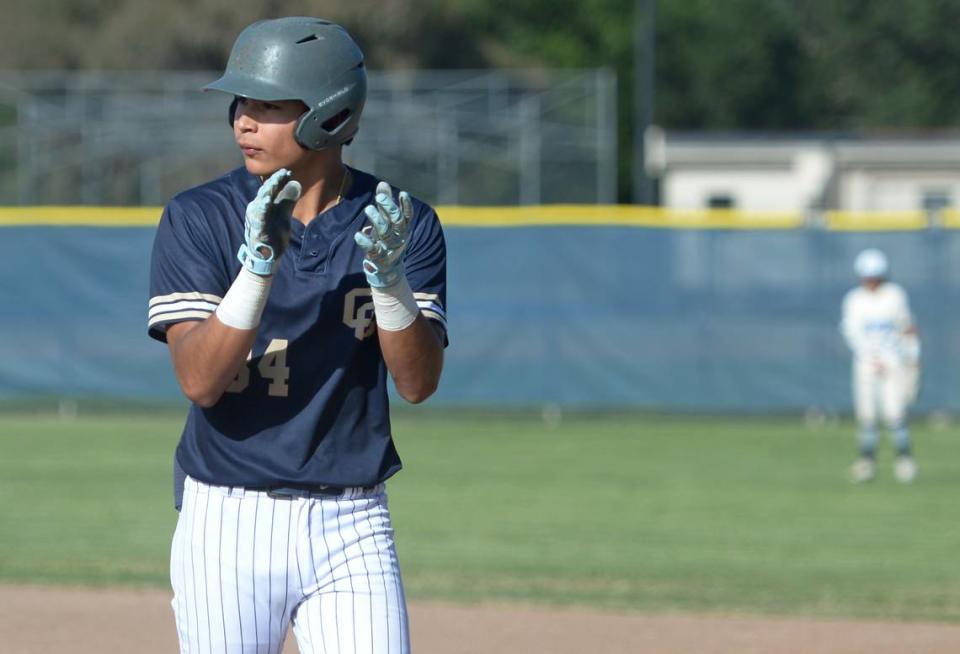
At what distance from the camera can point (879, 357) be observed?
47.7 feet

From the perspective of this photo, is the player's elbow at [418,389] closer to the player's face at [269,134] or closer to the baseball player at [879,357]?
the player's face at [269,134]

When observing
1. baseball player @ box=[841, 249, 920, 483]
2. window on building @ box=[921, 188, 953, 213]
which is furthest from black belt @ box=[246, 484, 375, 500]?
window on building @ box=[921, 188, 953, 213]

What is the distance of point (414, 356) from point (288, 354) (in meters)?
0.27

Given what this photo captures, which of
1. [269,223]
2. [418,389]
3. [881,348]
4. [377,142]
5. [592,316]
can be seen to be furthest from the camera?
[377,142]

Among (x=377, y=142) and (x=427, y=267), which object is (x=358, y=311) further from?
(x=377, y=142)

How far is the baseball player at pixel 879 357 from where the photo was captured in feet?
47.3

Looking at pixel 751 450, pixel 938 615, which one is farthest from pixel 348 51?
pixel 751 450

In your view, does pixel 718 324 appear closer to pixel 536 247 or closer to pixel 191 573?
pixel 536 247

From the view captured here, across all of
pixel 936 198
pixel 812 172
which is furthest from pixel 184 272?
pixel 936 198

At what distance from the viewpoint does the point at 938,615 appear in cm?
878

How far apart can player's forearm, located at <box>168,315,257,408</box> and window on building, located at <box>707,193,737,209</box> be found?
122 feet

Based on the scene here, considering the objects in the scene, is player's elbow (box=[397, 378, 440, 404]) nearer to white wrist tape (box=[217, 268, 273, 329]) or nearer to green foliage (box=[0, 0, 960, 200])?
white wrist tape (box=[217, 268, 273, 329])

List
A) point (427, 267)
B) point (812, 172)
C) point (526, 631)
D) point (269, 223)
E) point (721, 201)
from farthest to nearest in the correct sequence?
1. point (721, 201)
2. point (812, 172)
3. point (526, 631)
4. point (427, 267)
5. point (269, 223)

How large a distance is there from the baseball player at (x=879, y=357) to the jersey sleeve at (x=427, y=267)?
11124mm
